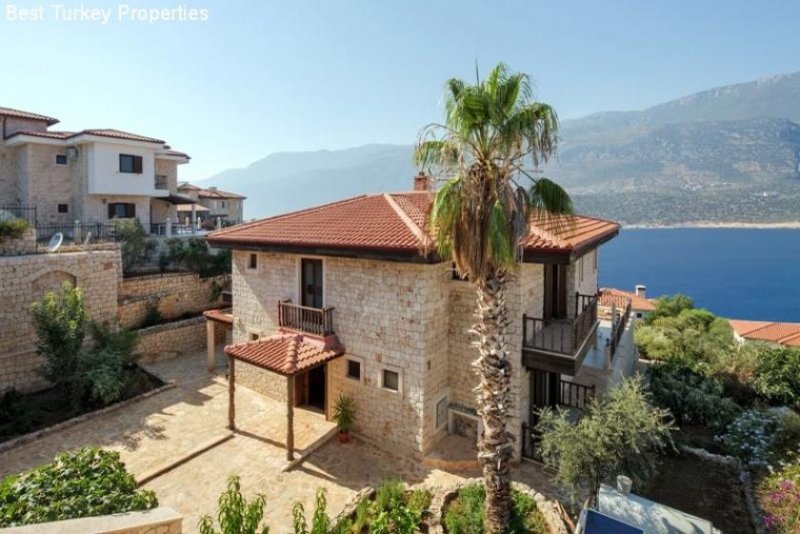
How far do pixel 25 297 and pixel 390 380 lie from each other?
14.9 m

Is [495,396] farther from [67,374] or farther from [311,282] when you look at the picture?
[67,374]

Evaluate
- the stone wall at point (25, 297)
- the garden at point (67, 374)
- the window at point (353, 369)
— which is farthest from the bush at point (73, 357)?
the window at point (353, 369)

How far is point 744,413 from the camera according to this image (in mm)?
14992

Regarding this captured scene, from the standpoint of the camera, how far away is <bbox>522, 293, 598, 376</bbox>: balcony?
36.6 ft

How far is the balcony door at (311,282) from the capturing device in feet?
46.5

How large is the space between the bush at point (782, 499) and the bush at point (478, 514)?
224 inches

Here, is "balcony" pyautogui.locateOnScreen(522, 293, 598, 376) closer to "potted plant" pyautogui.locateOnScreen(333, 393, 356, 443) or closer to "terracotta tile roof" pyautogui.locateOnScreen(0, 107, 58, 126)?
"potted plant" pyautogui.locateOnScreen(333, 393, 356, 443)

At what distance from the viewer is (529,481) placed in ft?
36.8

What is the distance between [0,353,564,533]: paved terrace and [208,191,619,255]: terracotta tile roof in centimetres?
589

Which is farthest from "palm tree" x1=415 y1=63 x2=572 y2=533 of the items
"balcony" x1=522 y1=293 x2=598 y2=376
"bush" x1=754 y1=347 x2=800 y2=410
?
"bush" x1=754 y1=347 x2=800 y2=410

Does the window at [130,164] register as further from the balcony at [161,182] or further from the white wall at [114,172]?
the balcony at [161,182]

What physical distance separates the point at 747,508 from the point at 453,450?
7.45 meters

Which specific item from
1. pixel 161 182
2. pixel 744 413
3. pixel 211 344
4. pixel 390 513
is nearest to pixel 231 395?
pixel 211 344

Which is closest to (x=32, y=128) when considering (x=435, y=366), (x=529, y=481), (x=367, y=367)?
(x=367, y=367)
